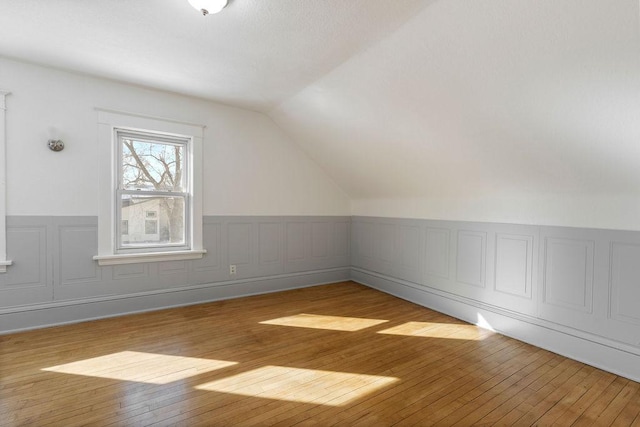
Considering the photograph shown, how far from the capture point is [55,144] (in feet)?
9.89

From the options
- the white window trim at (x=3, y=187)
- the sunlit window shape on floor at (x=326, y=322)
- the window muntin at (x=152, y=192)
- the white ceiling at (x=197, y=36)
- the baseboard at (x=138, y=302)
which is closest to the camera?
the white ceiling at (x=197, y=36)

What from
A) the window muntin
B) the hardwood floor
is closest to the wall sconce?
the window muntin

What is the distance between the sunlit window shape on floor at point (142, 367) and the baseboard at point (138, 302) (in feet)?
3.32

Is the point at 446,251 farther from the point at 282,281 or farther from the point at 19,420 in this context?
the point at 19,420

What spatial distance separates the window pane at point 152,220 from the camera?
11.4ft

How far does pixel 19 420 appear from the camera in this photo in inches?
68.6

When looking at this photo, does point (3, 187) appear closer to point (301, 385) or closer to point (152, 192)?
point (152, 192)

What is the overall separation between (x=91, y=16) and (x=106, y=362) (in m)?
2.58

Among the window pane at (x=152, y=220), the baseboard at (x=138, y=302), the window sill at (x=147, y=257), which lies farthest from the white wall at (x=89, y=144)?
the baseboard at (x=138, y=302)

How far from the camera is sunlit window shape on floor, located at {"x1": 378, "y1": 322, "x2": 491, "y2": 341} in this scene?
300 centimetres

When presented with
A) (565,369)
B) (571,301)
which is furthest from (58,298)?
(571,301)

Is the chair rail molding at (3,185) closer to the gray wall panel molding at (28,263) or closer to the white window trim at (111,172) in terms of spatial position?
the gray wall panel molding at (28,263)

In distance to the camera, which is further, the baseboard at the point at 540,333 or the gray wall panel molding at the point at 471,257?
the gray wall panel molding at the point at 471,257

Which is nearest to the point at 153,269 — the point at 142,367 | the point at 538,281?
the point at 142,367
